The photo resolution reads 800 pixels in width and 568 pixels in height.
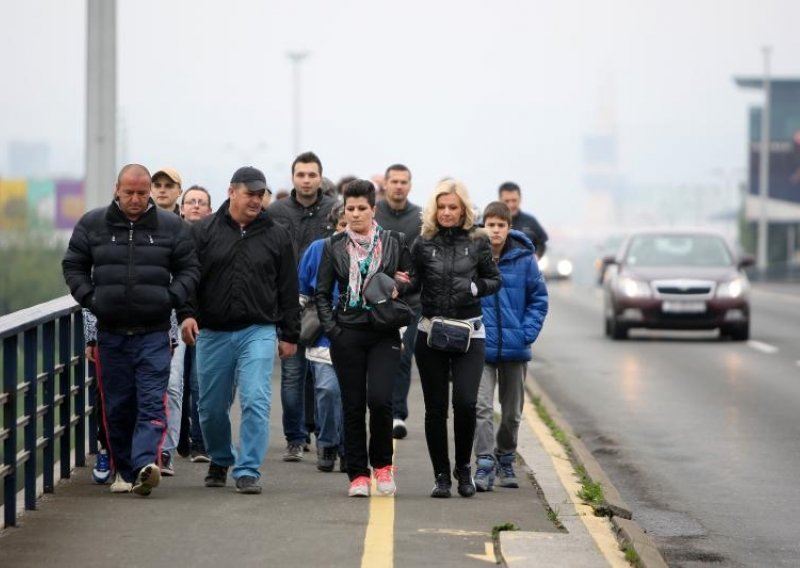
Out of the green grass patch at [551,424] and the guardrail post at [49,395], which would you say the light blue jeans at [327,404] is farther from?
the green grass patch at [551,424]

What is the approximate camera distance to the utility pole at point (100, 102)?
14906 millimetres

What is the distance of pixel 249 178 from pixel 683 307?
16.2 m

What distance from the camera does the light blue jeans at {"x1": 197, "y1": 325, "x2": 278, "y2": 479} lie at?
9898 millimetres

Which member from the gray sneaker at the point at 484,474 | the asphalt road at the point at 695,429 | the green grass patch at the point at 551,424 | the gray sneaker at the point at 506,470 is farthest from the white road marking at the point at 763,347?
the gray sneaker at the point at 484,474

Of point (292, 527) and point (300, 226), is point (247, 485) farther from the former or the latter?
point (300, 226)

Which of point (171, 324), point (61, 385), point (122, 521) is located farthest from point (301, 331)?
point (122, 521)

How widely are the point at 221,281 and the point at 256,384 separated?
56 centimetres

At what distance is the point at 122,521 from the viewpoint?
8.82m

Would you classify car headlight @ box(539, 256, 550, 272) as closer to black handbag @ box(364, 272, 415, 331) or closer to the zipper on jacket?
black handbag @ box(364, 272, 415, 331)

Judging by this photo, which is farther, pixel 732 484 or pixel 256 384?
pixel 732 484

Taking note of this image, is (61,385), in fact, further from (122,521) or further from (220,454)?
(122,521)

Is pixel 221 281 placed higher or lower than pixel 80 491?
higher

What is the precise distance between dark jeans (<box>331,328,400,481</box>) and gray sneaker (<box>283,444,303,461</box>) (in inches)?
67.1

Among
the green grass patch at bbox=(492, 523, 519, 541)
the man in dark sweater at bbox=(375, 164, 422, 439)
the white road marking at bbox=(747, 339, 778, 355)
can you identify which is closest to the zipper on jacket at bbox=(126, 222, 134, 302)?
the green grass patch at bbox=(492, 523, 519, 541)
